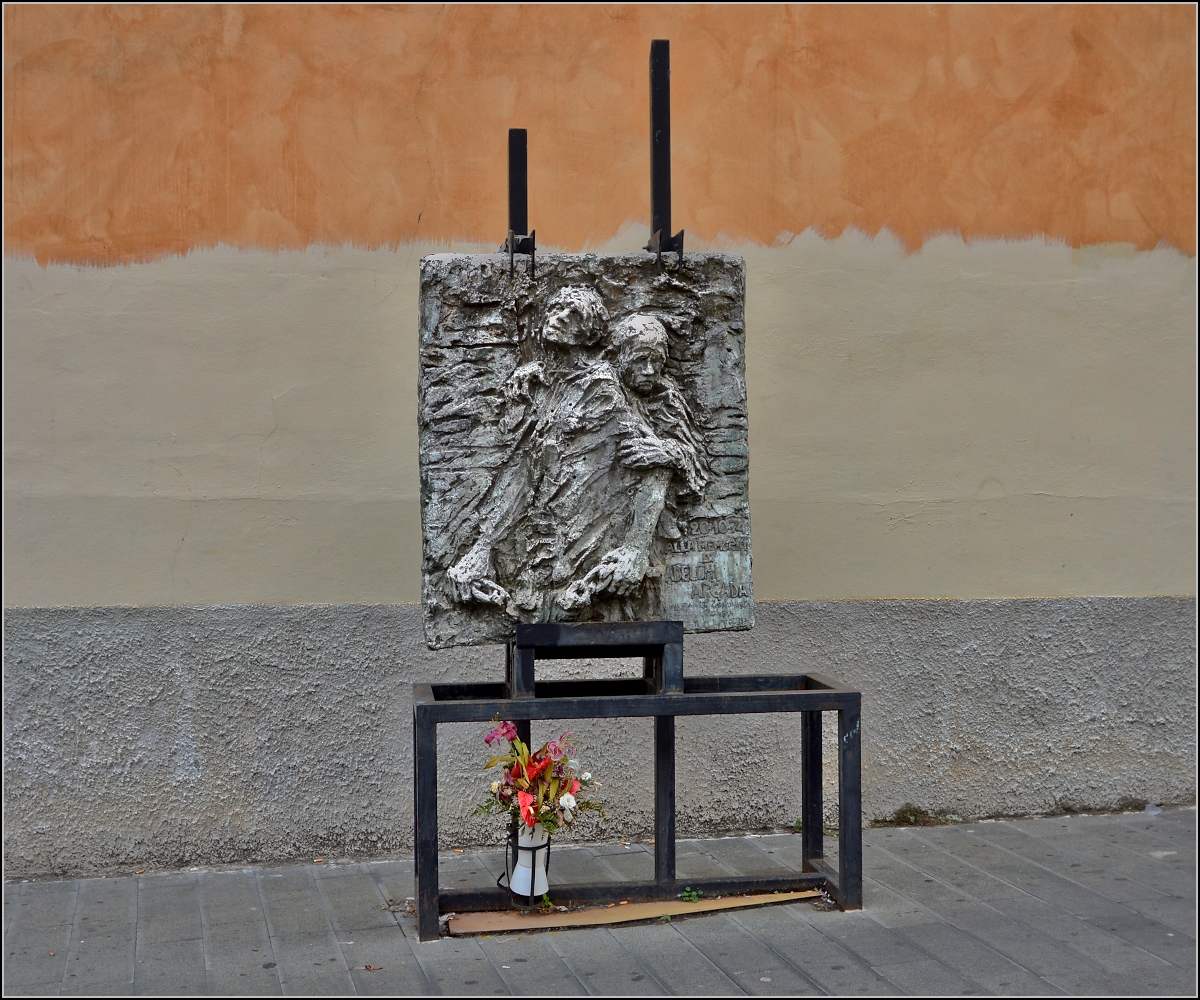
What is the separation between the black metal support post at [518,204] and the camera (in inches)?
157

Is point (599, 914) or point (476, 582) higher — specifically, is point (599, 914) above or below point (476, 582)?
below

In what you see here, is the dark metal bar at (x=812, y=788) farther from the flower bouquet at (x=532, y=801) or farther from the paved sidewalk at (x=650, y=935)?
the flower bouquet at (x=532, y=801)

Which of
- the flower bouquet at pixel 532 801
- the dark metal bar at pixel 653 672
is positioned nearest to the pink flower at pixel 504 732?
the flower bouquet at pixel 532 801

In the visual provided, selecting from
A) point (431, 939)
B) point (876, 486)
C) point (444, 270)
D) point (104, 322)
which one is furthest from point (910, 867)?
point (104, 322)

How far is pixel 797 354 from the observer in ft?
17.0

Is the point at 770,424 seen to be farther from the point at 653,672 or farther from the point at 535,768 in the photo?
the point at 535,768

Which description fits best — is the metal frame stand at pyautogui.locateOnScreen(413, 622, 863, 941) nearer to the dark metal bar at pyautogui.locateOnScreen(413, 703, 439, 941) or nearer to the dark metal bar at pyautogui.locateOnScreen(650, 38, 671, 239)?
the dark metal bar at pyautogui.locateOnScreen(413, 703, 439, 941)

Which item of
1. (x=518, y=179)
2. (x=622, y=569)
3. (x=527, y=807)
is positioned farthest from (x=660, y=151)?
(x=527, y=807)

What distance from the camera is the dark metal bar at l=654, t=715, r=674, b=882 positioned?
13.8ft

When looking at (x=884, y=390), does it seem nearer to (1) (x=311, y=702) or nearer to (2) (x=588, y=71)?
(2) (x=588, y=71)

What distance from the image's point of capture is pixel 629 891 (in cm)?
418

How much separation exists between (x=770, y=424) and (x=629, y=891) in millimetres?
1970

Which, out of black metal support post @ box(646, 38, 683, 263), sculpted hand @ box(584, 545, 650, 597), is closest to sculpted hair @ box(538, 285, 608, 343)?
black metal support post @ box(646, 38, 683, 263)

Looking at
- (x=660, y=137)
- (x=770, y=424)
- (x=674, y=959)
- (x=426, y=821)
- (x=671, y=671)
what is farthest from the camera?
(x=770, y=424)
